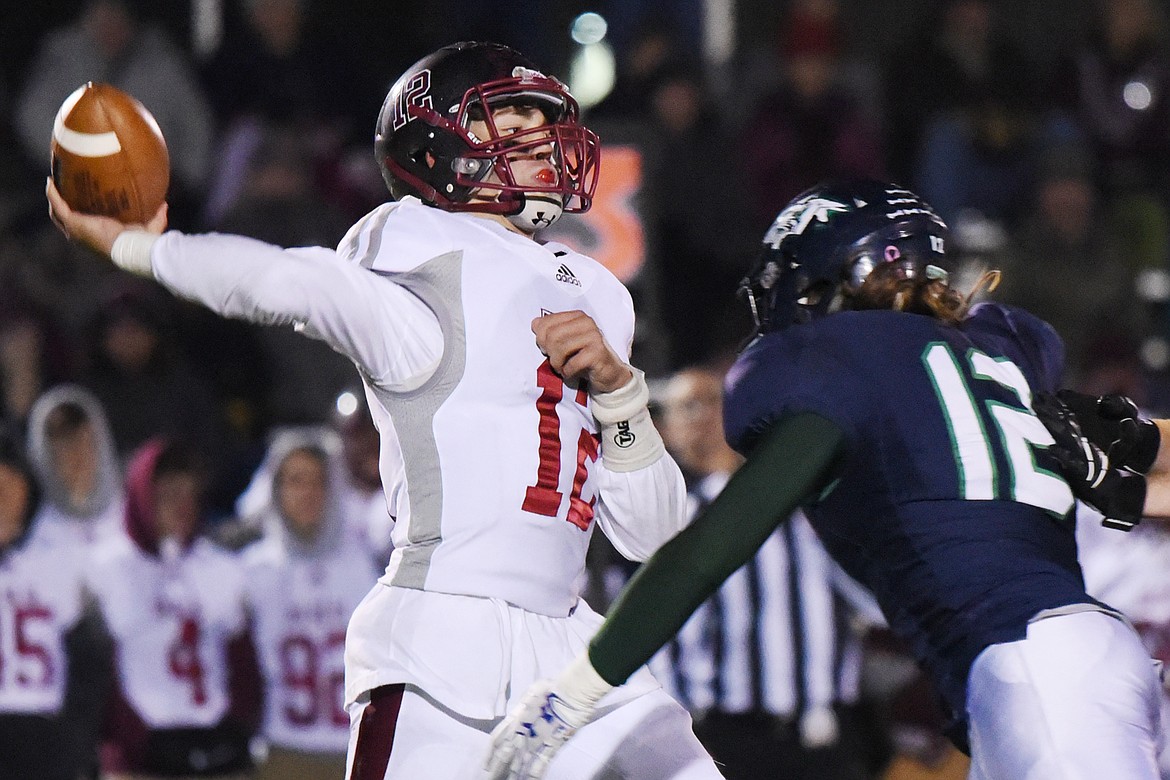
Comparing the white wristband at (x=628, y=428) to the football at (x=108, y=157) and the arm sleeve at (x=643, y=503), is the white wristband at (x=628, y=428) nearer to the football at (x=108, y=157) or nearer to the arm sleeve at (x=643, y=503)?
the arm sleeve at (x=643, y=503)

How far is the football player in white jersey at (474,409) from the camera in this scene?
10.1ft

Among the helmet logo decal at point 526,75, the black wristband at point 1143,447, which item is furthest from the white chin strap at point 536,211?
the black wristband at point 1143,447

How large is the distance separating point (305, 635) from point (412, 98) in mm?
3703

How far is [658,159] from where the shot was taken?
828cm

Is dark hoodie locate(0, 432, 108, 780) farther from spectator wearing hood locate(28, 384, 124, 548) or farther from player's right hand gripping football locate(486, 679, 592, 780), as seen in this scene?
player's right hand gripping football locate(486, 679, 592, 780)

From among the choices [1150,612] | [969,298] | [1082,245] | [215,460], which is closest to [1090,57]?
[1082,245]

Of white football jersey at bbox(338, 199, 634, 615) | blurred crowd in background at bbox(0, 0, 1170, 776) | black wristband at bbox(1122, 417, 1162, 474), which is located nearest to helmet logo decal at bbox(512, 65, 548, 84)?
white football jersey at bbox(338, 199, 634, 615)

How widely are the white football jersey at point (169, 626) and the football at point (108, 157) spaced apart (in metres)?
3.55

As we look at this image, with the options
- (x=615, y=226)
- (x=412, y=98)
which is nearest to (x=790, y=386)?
(x=412, y=98)

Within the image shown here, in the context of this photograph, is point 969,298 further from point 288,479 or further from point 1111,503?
point 288,479

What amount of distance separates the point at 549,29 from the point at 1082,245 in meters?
3.06

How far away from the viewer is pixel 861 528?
308 centimetres

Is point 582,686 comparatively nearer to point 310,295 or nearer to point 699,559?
point 699,559

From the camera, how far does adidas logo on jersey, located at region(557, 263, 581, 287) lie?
3369 mm
